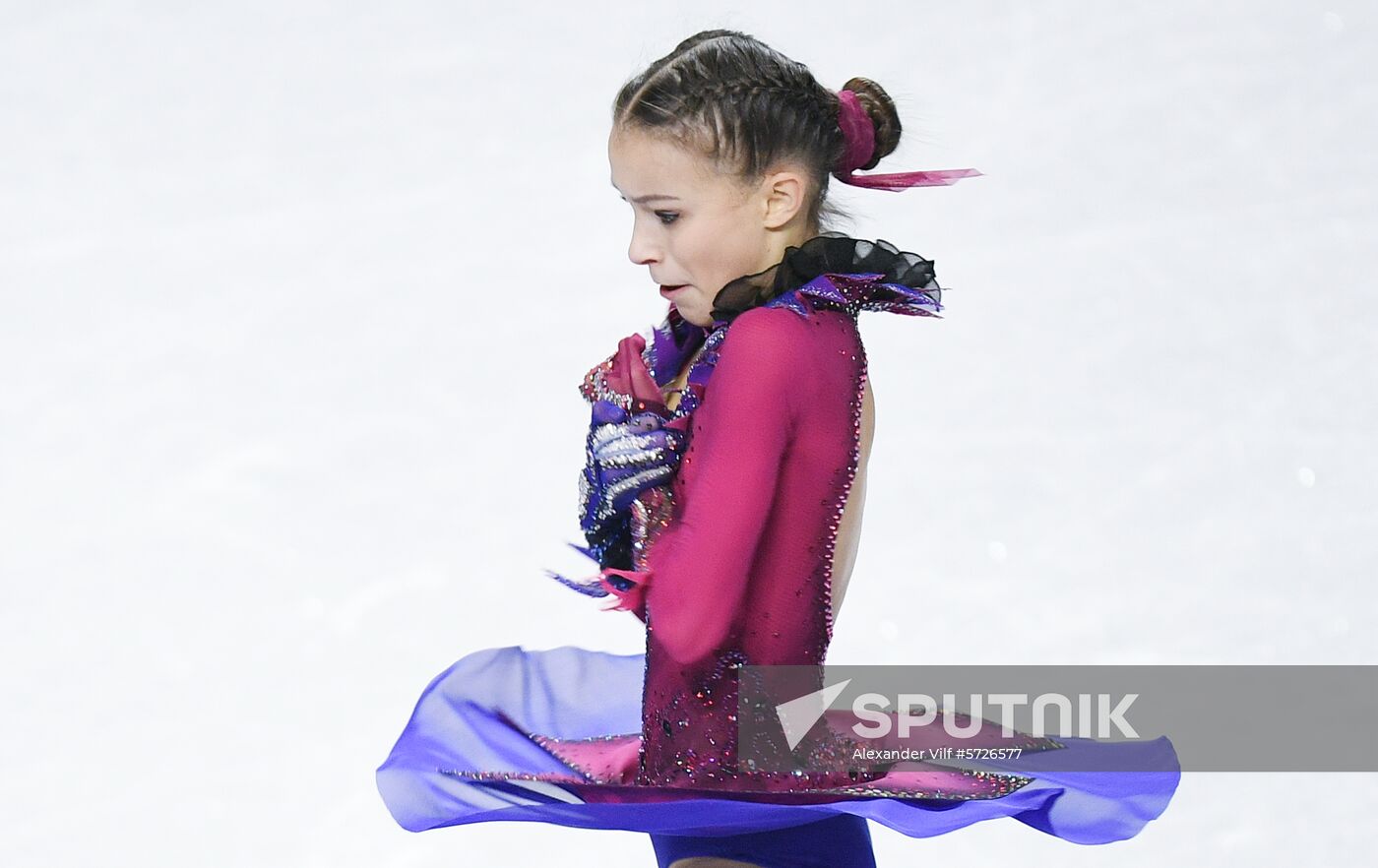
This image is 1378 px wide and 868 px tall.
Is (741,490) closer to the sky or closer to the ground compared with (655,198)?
closer to the ground

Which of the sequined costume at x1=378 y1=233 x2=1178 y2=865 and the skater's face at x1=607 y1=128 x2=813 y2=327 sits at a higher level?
the skater's face at x1=607 y1=128 x2=813 y2=327

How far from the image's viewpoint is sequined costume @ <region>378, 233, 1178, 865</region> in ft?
5.12

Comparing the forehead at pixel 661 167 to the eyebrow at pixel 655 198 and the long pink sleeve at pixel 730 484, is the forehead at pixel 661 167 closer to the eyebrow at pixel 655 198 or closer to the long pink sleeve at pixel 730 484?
the eyebrow at pixel 655 198

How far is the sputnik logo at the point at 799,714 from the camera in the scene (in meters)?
1.69

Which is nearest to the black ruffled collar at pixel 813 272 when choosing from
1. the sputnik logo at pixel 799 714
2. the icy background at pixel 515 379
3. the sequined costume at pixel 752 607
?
the sequined costume at pixel 752 607

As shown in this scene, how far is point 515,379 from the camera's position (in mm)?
4094

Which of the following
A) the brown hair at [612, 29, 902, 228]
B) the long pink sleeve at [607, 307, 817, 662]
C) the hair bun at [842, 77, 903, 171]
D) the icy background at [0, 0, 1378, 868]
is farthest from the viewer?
the icy background at [0, 0, 1378, 868]

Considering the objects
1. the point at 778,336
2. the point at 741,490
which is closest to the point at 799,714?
the point at 741,490

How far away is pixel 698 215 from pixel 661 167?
6 cm

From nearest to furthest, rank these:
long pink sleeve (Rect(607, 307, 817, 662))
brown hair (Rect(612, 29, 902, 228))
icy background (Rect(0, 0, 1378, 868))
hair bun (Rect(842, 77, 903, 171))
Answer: long pink sleeve (Rect(607, 307, 817, 662)), brown hair (Rect(612, 29, 902, 228)), hair bun (Rect(842, 77, 903, 171)), icy background (Rect(0, 0, 1378, 868))

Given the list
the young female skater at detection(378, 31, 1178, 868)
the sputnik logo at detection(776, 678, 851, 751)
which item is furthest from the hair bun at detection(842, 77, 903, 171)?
the sputnik logo at detection(776, 678, 851, 751)

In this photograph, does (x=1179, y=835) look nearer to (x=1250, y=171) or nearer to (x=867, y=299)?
(x=867, y=299)

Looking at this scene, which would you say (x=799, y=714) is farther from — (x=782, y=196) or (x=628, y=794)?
(x=782, y=196)

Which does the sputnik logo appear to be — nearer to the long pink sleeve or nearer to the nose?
the long pink sleeve
